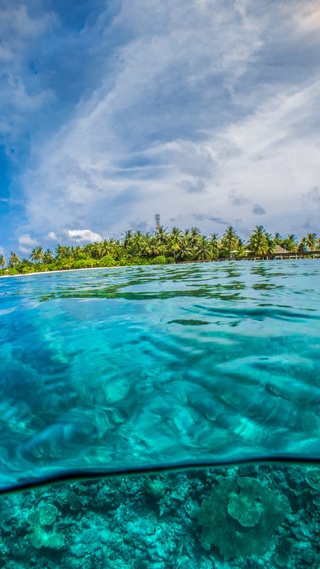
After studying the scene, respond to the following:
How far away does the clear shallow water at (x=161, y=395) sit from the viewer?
153 cm

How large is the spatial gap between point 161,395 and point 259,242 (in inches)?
2293

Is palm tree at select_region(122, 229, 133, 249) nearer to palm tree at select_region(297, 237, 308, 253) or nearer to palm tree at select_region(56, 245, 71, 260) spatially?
palm tree at select_region(56, 245, 71, 260)

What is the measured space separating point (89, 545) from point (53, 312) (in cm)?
515

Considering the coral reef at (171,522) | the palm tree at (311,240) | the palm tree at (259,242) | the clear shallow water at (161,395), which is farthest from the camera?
the palm tree at (311,240)

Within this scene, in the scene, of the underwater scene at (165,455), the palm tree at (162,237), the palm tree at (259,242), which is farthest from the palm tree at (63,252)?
the underwater scene at (165,455)

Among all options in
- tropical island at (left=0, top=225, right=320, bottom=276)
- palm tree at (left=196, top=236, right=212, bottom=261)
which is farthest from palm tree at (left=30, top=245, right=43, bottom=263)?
palm tree at (left=196, top=236, right=212, bottom=261)

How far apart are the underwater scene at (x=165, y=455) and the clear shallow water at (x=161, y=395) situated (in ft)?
0.04

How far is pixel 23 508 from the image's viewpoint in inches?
49.6

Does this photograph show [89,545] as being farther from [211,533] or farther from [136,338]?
[136,338]

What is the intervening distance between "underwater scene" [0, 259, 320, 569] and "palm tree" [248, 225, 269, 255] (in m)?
56.3

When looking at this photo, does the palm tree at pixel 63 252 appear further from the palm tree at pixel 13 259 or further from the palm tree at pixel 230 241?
the palm tree at pixel 230 241

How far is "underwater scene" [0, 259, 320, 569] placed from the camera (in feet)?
3.57

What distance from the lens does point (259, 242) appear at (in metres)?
56.3

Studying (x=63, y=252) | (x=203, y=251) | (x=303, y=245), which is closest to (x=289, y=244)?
(x=303, y=245)
